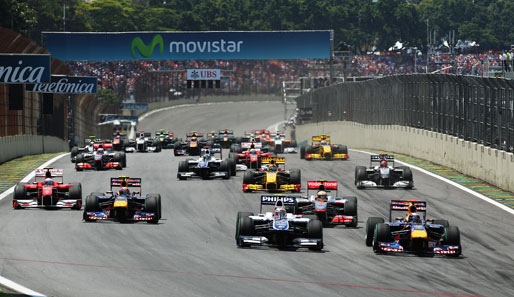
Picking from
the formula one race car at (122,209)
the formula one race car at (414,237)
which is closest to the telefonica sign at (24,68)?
the formula one race car at (122,209)

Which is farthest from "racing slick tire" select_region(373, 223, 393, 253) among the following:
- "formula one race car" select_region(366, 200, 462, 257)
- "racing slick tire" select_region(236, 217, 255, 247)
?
"racing slick tire" select_region(236, 217, 255, 247)

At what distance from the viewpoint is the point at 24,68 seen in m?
37.8

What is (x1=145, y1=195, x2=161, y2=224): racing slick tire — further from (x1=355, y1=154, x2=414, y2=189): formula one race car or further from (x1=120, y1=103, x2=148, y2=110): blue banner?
(x1=120, y1=103, x2=148, y2=110): blue banner

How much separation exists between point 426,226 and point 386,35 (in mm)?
129765

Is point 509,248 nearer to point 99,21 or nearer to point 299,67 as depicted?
point 299,67

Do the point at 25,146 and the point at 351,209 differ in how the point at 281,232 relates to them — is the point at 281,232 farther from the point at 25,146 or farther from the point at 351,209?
the point at 25,146

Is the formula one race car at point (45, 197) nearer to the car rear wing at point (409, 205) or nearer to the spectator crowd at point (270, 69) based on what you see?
the car rear wing at point (409, 205)

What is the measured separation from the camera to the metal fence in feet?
92.0

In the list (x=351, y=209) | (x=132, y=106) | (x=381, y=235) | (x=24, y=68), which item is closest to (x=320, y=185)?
(x=351, y=209)

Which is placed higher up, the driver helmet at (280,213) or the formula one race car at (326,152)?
the formula one race car at (326,152)

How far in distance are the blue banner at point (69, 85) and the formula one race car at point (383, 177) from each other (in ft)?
82.2

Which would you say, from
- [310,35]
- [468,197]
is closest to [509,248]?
[468,197]

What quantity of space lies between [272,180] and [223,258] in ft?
34.2

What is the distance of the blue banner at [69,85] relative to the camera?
5020 centimetres
